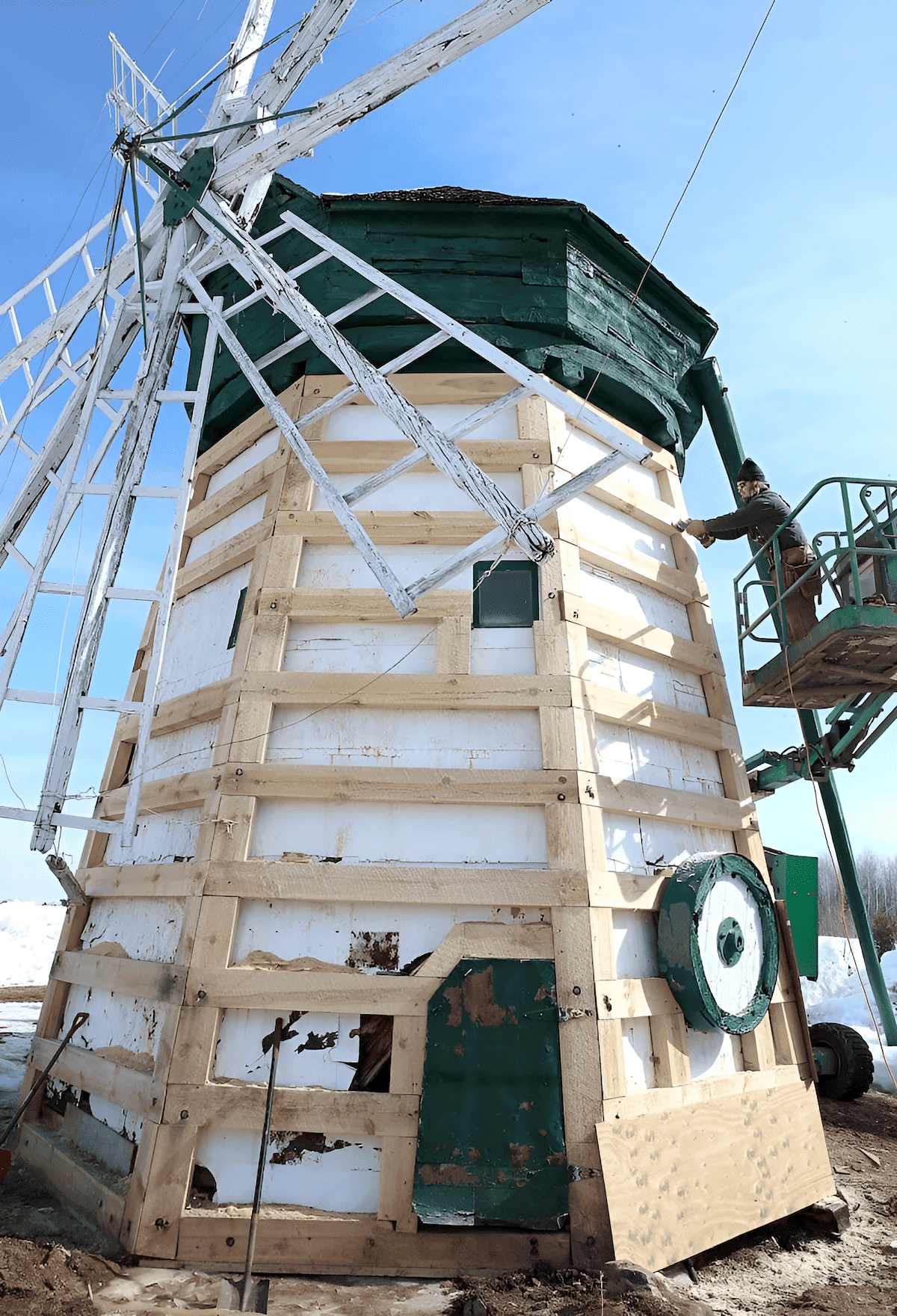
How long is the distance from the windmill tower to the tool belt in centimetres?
119

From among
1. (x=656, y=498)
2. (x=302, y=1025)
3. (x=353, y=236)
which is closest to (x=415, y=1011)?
(x=302, y=1025)

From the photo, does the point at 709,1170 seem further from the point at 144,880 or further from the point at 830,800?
the point at 830,800

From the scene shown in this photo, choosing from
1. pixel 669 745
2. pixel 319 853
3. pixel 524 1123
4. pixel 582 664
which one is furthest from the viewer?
pixel 669 745

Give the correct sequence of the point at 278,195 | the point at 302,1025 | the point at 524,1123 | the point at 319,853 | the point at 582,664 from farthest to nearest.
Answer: the point at 278,195
the point at 582,664
the point at 319,853
the point at 302,1025
the point at 524,1123

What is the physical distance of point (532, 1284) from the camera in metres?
4.15

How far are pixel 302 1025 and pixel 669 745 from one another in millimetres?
3871

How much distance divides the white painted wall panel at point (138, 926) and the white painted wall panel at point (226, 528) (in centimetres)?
346

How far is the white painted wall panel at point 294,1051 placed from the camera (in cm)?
482

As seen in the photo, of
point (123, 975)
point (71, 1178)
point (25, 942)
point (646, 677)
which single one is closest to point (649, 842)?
point (646, 677)

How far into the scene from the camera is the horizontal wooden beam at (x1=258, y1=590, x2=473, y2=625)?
237 inches

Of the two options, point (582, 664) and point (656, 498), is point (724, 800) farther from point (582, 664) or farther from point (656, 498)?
point (656, 498)

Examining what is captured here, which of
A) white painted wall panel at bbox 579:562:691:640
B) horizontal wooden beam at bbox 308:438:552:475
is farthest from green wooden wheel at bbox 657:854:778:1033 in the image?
horizontal wooden beam at bbox 308:438:552:475

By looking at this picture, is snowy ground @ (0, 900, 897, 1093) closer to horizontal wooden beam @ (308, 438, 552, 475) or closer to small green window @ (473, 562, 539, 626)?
small green window @ (473, 562, 539, 626)

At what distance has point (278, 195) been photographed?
8.23 meters
